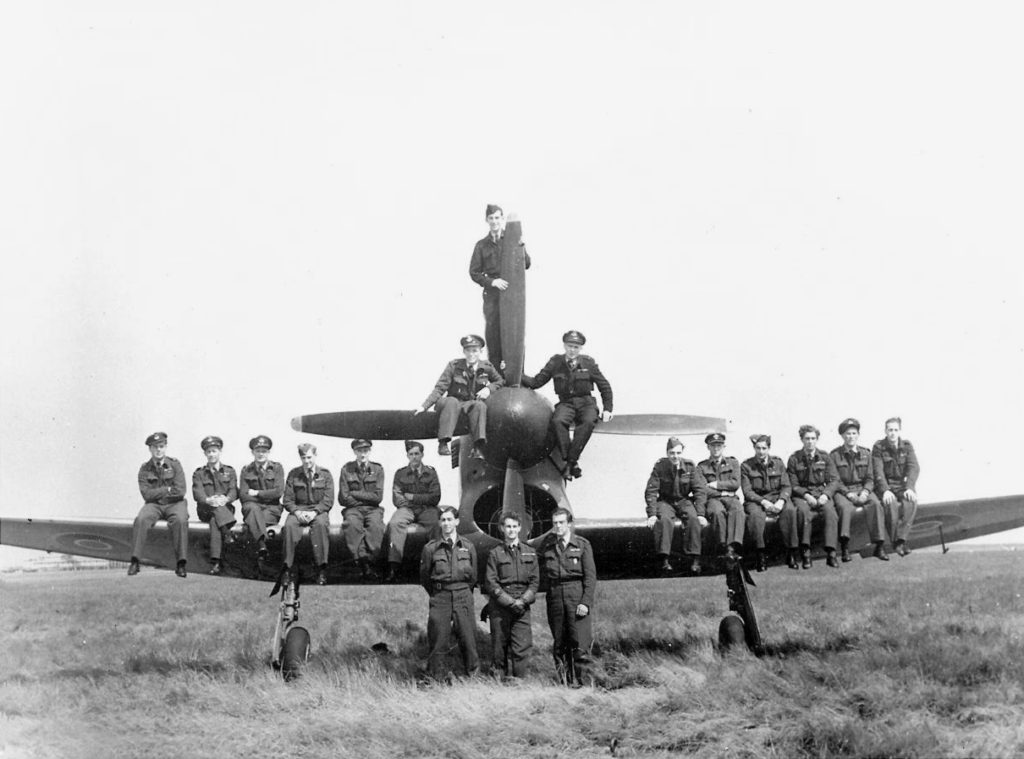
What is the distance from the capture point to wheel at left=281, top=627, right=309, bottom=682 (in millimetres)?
9477

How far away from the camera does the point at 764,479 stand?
9.62 metres

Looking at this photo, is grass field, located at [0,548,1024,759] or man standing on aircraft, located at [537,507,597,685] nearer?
grass field, located at [0,548,1024,759]

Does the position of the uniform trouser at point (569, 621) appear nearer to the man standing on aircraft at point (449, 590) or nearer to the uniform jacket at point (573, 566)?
the uniform jacket at point (573, 566)

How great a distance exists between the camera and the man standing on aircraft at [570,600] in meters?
8.42

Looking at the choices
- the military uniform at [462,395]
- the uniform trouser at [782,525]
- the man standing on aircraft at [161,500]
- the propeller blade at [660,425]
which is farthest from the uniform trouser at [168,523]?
the uniform trouser at [782,525]

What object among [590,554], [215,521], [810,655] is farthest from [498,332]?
[810,655]

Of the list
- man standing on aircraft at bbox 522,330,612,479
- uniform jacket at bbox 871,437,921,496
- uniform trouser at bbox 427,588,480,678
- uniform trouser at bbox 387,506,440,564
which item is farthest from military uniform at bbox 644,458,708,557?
uniform trouser at bbox 387,506,440,564

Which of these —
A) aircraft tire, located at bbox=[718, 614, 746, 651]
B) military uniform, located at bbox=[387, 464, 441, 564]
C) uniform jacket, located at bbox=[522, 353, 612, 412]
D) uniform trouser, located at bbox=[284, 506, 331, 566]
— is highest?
uniform jacket, located at bbox=[522, 353, 612, 412]

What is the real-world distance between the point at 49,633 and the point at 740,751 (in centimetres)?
1593

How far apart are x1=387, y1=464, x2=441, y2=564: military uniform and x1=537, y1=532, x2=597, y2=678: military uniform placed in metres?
1.59

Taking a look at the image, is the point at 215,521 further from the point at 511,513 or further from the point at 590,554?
the point at 590,554

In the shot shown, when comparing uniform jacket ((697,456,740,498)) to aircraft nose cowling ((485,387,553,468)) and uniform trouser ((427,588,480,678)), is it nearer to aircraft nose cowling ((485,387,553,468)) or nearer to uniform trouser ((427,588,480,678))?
aircraft nose cowling ((485,387,553,468))

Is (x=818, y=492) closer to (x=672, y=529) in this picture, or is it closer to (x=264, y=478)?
(x=672, y=529)

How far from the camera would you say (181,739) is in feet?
21.9
